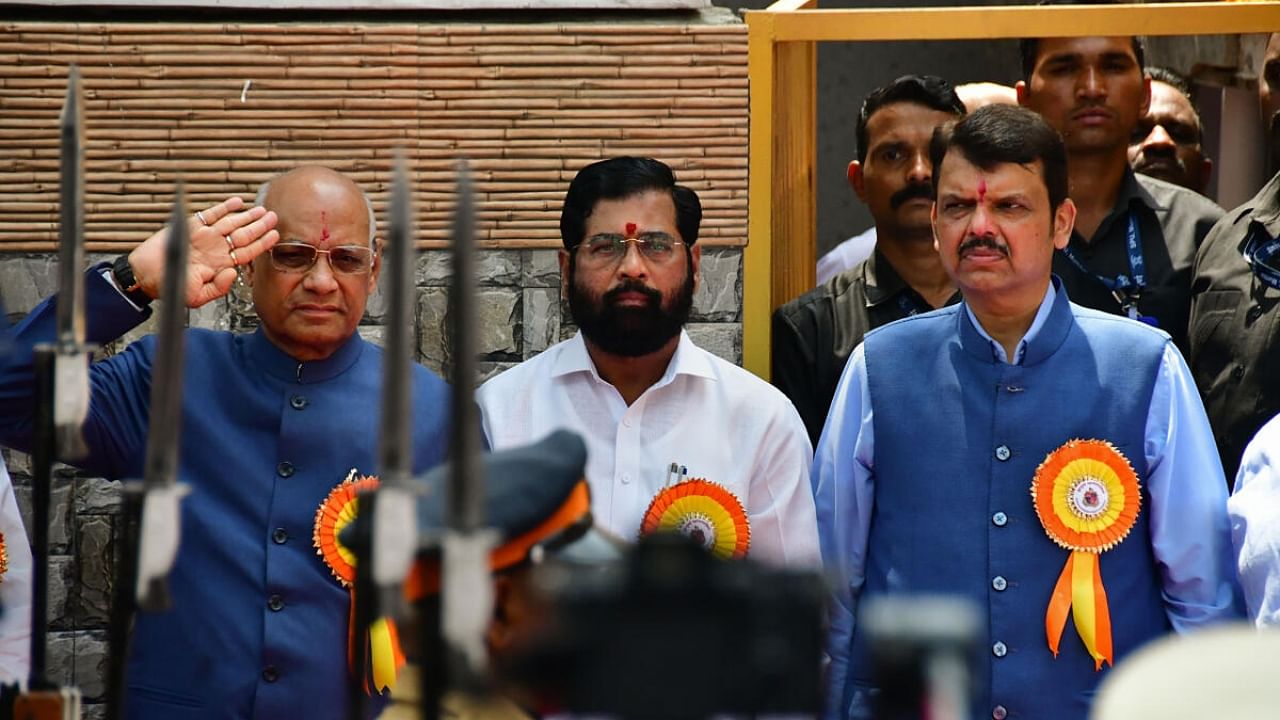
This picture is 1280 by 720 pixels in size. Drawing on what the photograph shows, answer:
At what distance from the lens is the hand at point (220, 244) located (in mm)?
3832

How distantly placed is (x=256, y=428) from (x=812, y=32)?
5.70 ft

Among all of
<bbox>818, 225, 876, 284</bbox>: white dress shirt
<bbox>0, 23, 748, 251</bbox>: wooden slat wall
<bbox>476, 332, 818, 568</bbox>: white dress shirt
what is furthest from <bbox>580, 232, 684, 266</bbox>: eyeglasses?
<bbox>818, 225, 876, 284</bbox>: white dress shirt

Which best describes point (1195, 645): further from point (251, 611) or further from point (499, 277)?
point (499, 277)

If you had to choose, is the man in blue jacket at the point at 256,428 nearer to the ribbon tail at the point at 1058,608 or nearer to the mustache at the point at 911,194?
the ribbon tail at the point at 1058,608

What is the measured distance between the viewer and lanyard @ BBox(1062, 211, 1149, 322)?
4773mm

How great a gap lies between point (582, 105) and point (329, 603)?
4.94ft

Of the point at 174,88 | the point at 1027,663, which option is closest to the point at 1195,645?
the point at 1027,663

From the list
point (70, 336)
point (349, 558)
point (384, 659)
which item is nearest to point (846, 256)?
point (349, 558)

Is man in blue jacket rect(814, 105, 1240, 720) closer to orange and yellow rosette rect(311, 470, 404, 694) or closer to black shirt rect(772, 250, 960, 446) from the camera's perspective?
black shirt rect(772, 250, 960, 446)

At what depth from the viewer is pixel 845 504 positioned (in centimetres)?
415

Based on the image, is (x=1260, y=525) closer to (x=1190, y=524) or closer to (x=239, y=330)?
(x=1190, y=524)

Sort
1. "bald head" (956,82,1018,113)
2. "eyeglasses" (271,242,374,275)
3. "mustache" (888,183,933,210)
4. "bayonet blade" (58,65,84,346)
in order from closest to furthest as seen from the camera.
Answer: "bayonet blade" (58,65,84,346) → "eyeglasses" (271,242,374,275) → "mustache" (888,183,933,210) → "bald head" (956,82,1018,113)

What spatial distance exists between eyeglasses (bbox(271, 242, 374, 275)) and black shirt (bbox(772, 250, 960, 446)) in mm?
1239

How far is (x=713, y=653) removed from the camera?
5.75ft
